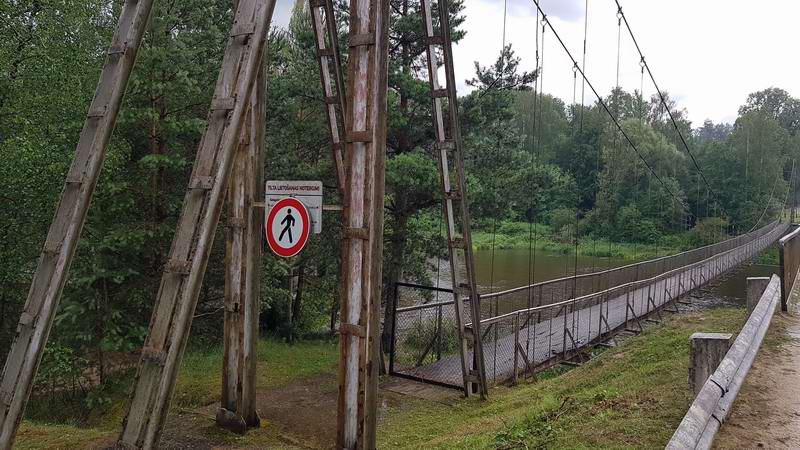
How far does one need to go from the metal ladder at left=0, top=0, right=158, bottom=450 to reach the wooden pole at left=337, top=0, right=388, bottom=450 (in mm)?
1401

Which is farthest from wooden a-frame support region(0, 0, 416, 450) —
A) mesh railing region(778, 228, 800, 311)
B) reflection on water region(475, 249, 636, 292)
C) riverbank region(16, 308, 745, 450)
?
reflection on water region(475, 249, 636, 292)

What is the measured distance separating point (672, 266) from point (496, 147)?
279 inches

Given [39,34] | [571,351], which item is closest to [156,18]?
[39,34]

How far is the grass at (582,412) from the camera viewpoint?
3.15 m

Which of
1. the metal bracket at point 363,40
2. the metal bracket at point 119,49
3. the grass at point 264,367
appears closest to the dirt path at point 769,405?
the metal bracket at point 363,40

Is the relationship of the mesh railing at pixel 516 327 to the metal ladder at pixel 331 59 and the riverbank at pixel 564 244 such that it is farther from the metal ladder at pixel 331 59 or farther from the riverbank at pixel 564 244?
the riverbank at pixel 564 244

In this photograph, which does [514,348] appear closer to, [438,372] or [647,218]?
[438,372]

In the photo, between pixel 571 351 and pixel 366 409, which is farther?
pixel 571 351

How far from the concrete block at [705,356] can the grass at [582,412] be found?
247 mm

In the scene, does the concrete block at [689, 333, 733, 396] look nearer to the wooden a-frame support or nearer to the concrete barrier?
the concrete barrier

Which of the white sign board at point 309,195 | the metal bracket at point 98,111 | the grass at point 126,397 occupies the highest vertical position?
the metal bracket at point 98,111

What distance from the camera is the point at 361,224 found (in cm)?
402

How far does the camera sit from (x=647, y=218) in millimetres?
39594

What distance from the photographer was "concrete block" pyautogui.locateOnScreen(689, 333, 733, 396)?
3035mm
